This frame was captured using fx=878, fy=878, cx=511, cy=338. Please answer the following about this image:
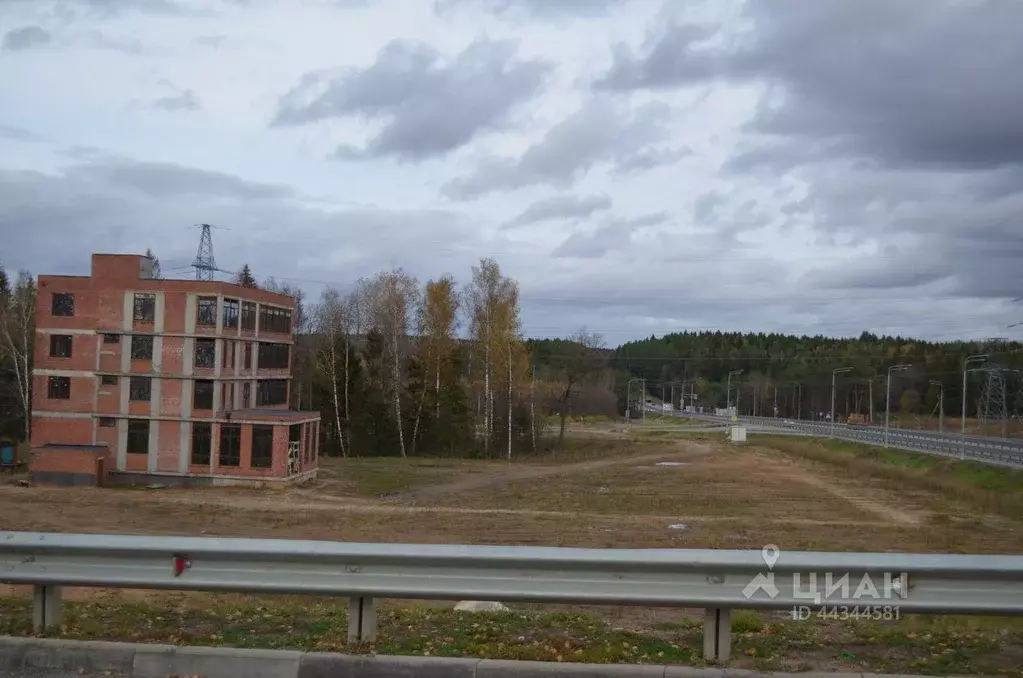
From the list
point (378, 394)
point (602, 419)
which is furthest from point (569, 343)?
point (602, 419)

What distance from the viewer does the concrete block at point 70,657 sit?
605 cm

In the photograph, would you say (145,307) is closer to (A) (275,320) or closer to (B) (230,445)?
(B) (230,445)

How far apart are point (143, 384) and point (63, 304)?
19.8 ft

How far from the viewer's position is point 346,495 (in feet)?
144

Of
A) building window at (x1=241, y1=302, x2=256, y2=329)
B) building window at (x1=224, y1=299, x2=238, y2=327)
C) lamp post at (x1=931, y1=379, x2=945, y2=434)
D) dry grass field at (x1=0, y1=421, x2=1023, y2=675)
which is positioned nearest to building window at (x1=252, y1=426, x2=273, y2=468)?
dry grass field at (x1=0, y1=421, x2=1023, y2=675)

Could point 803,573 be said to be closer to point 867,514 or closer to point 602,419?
point 867,514

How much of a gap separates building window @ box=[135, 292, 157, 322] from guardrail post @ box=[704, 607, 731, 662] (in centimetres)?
4422

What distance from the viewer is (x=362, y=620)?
643 cm

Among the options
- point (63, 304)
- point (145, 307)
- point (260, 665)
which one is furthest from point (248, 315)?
point (260, 665)

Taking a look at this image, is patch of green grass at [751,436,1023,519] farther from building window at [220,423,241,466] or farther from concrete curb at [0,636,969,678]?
concrete curb at [0,636,969,678]

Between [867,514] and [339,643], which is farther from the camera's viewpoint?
[867,514]

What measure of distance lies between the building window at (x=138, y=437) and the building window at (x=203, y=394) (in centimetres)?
291

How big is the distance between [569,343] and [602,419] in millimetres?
35026

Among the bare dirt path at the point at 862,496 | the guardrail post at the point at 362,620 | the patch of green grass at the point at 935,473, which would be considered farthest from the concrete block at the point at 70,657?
the patch of green grass at the point at 935,473
